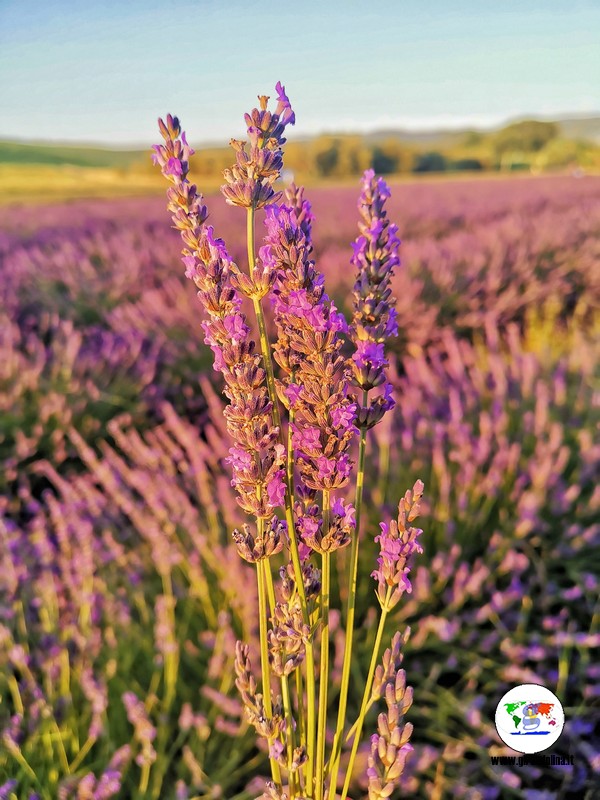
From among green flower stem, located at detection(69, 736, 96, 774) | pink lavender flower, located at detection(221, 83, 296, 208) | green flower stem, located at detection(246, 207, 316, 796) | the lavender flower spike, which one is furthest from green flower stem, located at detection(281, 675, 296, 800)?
green flower stem, located at detection(69, 736, 96, 774)

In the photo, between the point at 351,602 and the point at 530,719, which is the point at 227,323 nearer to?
the point at 351,602

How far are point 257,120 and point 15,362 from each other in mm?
2255

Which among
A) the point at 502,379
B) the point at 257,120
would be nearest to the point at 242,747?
the point at 257,120

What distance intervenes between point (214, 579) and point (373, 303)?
124cm

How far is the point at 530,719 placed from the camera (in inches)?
48.7

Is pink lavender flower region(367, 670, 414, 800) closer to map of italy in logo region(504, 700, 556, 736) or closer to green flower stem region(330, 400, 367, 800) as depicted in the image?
green flower stem region(330, 400, 367, 800)

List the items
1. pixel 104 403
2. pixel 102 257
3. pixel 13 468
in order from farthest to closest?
pixel 102 257 < pixel 104 403 < pixel 13 468

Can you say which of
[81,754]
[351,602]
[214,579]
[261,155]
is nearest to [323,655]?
[351,602]

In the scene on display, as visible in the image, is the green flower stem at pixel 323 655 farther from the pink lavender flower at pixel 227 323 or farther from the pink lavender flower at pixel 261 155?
the pink lavender flower at pixel 261 155

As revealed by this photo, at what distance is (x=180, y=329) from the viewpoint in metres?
3.09

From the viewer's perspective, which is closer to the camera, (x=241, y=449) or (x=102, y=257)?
(x=241, y=449)

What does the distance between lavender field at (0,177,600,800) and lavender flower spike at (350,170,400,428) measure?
65cm

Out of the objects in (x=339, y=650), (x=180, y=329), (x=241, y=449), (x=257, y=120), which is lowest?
(x=339, y=650)

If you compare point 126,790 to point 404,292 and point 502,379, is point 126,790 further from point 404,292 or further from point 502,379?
point 404,292
